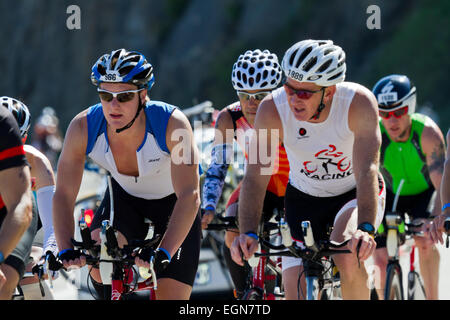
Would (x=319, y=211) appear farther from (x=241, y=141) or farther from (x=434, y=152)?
(x=434, y=152)

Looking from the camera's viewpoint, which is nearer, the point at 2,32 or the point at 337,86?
the point at 337,86

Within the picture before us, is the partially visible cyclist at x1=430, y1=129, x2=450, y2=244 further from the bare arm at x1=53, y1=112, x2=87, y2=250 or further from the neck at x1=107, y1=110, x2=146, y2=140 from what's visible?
the bare arm at x1=53, y1=112, x2=87, y2=250

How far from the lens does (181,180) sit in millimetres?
5055

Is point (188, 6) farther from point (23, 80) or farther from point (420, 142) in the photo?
point (420, 142)

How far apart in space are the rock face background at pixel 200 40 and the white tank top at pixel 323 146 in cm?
1732

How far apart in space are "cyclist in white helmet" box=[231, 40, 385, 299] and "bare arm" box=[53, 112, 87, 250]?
1.05 m

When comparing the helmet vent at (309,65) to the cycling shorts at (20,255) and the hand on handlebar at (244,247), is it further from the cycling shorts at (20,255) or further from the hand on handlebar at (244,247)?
the cycling shorts at (20,255)

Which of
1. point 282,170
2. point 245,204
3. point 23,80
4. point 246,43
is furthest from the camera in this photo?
point 23,80

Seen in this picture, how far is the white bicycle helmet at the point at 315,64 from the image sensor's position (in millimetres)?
5035

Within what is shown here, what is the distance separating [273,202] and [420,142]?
1601 mm

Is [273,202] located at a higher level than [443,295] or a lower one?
higher

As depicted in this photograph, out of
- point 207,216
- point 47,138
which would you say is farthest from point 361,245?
point 47,138

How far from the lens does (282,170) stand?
6.70m

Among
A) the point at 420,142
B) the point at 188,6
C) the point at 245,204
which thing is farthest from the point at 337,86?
the point at 188,6
